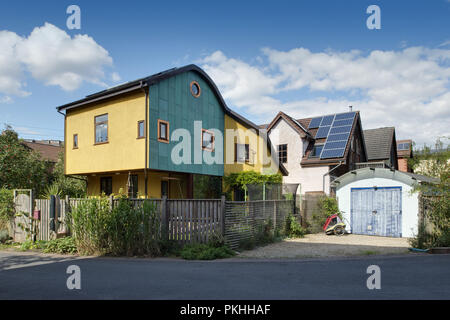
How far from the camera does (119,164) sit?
1641 cm

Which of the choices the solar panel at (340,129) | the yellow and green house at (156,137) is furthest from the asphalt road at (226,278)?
the solar panel at (340,129)

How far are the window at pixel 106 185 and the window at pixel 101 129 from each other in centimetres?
275

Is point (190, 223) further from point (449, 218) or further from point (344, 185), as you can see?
point (344, 185)

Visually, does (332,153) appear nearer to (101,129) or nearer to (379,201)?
(379,201)

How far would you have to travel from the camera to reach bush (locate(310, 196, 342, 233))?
55.6 ft

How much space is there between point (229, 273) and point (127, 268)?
2.66 m

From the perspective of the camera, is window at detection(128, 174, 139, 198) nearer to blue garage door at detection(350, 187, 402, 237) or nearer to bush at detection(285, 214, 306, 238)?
bush at detection(285, 214, 306, 238)

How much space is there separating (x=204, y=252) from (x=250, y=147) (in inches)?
539

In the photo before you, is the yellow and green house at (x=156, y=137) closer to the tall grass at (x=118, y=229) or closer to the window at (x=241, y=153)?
the window at (x=241, y=153)

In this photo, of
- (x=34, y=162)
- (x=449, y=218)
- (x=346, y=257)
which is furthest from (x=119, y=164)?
(x=449, y=218)

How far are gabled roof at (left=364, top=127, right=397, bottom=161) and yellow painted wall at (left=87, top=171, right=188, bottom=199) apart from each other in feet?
64.7

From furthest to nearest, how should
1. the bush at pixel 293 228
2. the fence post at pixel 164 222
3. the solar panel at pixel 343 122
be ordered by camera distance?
1. the solar panel at pixel 343 122
2. the bush at pixel 293 228
3. the fence post at pixel 164 222

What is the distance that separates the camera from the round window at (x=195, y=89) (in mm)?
19031

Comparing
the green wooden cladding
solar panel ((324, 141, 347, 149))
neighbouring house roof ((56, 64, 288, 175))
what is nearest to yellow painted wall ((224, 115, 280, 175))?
neighbouring house roof ((56, 64, 288, 175))
